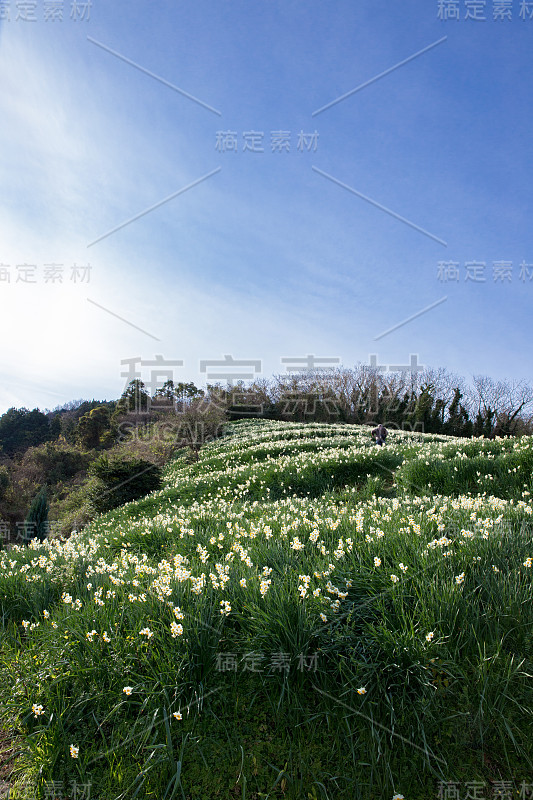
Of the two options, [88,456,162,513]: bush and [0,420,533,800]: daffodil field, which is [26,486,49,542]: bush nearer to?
[88,456,162,513]: bush

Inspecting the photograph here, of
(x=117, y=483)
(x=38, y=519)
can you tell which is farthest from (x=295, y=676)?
(x=38, y=519)

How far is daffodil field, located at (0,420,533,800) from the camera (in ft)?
8.02

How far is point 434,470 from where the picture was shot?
328 inches

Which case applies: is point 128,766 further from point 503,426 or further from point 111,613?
point 503,426

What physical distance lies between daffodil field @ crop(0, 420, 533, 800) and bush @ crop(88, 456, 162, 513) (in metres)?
10.5

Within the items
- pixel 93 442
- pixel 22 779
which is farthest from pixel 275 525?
pixel 93 442

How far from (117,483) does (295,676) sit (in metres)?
13.1

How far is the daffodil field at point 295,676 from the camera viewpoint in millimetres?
2443

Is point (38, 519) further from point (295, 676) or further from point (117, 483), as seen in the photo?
point (295, 676)

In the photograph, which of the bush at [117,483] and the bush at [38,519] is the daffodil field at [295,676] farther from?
the bush at [38,519]

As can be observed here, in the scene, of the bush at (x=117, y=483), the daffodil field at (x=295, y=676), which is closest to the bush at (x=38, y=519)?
the bush at (x=117, y=483)

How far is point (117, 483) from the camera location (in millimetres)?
14641

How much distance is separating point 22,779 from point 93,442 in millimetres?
41816

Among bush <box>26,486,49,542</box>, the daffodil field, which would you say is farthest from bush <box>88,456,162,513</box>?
the daffodil field
